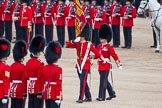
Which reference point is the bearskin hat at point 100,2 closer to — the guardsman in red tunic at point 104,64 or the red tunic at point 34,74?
the guardsman in red tunic at point 104,64

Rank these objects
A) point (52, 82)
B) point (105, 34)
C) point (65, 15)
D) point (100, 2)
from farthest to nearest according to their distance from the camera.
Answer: point (100, 2) < point (65, 15) < point (105, 34) < point (52, 82)

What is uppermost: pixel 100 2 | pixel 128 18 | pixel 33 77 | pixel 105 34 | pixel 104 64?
pixel 100 2

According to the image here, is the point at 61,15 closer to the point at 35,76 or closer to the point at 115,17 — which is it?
the point at 115,17

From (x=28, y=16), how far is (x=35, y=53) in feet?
33.1

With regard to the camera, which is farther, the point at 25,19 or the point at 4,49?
the point at 25,19

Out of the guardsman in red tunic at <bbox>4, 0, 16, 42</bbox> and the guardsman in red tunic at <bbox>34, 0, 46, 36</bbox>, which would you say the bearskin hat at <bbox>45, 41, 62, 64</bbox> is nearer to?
→ the guardsman in red tunic at <bbox>34, 0, 46, 36</bbox>

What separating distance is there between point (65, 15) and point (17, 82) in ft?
38.7

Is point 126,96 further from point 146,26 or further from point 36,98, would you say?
point 146,26

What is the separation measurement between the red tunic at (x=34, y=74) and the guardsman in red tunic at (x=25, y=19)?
968 cm

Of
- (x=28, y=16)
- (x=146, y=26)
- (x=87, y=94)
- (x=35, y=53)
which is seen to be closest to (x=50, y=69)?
(x=35, y=53)

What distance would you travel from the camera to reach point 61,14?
25359 mm

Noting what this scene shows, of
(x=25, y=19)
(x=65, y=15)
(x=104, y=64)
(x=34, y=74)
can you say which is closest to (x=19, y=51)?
(x=34, y=74)

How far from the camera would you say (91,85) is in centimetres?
1827

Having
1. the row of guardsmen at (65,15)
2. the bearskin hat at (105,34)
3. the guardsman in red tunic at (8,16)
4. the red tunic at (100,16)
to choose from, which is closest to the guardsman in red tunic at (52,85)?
the bearskin hat at (105,34)
